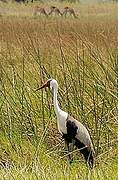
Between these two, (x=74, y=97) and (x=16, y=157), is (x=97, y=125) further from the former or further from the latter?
(x=16, y=157)

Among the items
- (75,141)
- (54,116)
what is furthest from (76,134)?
(54,116)

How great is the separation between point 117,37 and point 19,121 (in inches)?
82.9

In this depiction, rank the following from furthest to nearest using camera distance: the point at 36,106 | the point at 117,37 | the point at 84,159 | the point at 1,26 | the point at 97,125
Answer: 1. the point at 1,26
2. the point at 117,37
3. the point at 36,106
4. the point at 97,125
5. the point at 84,159

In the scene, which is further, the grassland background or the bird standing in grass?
the grassland background

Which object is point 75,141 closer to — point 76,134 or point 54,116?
point 76,134

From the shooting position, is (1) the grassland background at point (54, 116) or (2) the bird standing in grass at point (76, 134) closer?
(2) the bird standing in grass at point (76, 134)

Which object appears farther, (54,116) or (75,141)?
(54,116)

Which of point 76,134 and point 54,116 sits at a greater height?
point 76,134

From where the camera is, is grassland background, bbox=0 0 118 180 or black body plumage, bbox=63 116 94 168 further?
grassland background, bbox=0 0 118 180

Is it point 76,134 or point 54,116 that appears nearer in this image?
point 76,134

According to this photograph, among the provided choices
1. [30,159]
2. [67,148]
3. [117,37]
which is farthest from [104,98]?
[117,37]

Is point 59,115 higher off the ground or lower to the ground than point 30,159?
higher

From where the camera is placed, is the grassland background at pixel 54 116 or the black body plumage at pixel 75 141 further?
the grassland background at pixel 54 116

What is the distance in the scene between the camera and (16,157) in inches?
146
